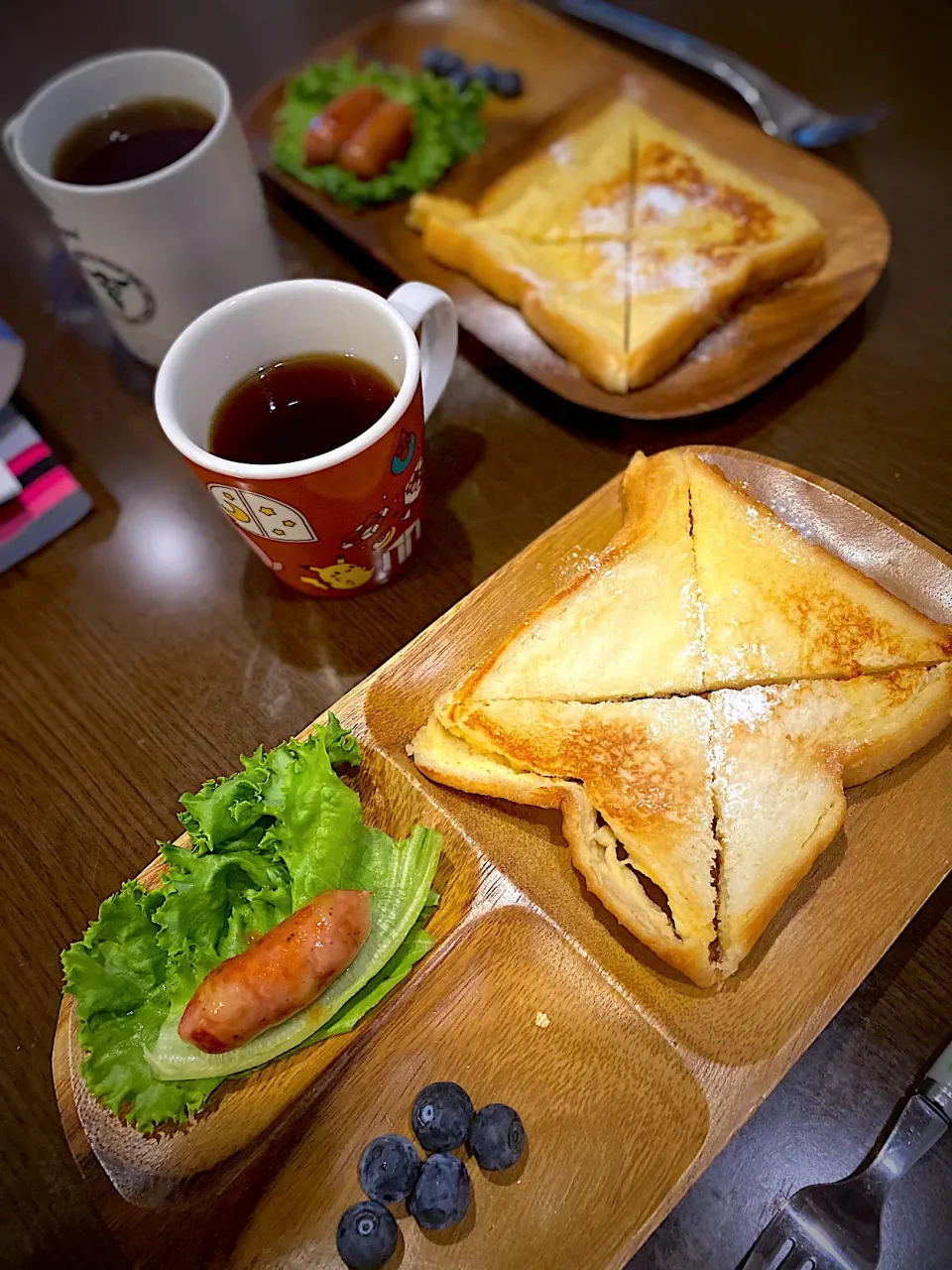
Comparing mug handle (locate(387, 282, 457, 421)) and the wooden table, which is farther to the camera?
mug handle (locate(387, 282, 457, 421))

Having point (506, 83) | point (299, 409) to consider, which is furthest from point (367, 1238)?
point (506, 83)

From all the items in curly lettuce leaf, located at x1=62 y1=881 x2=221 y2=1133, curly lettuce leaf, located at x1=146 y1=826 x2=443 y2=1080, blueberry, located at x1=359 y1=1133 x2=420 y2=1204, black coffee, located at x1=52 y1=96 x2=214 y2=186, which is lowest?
blueberry, located at x1=359 y1=1133 x2=420 y2=1204

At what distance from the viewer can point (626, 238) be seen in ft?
6.22

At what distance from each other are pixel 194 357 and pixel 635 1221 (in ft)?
4.32

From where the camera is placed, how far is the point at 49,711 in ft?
5.28

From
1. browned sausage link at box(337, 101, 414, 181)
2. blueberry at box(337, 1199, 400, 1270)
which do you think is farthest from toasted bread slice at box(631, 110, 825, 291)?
blueberry at box(337, 1199, 400, 1270)

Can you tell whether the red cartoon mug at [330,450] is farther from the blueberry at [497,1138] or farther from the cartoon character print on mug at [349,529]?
the blueberry at [497,1138]

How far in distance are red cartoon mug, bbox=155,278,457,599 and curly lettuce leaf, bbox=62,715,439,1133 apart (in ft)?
1.07

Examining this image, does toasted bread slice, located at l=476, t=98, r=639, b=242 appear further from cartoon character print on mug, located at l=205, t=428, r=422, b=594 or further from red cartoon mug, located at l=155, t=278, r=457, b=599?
cartoon character print on mug, located at l=205, t=428, r=422, b=594

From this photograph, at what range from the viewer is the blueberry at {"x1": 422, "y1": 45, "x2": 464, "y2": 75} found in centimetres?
219

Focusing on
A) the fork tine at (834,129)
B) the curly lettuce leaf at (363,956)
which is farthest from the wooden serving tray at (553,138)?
the curly lettuce leaf at (363,956)

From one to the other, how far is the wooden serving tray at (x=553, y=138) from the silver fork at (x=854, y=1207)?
1193 mm

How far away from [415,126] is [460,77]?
0.24 meters

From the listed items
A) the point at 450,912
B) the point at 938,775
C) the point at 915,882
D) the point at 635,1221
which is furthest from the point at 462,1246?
the point at 938,775
